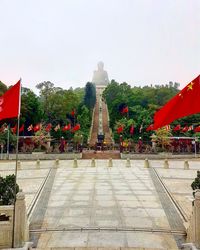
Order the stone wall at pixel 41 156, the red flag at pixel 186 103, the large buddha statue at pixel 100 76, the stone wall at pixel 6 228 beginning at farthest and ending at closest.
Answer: the large buddha statue at pixel 100 76, the stone wall at pixel 41 156, the red flag at pixel 186 103, the stone wall at pixel 6 228

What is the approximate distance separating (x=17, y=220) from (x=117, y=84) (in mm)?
63471

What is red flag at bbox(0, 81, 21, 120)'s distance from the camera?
9109mm

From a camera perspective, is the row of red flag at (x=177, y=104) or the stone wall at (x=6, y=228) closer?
the stone wall at (x=6, y=228)

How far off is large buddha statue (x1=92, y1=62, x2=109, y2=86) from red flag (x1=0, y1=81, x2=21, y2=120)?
11970 centimetres

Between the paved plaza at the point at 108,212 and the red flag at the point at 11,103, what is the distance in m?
3.75

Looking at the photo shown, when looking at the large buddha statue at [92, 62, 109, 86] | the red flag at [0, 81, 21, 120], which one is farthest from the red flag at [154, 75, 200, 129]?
the large buddha statue at [92, 62, 109, 86]

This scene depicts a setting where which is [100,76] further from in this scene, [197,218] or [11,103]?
[197,218]

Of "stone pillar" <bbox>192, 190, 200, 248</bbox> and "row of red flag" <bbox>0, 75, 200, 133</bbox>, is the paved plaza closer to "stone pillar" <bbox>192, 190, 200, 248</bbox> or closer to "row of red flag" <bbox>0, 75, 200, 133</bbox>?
"stone pillar" <bbox>192, 190, 200, 248</bbox>

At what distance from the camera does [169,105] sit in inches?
356

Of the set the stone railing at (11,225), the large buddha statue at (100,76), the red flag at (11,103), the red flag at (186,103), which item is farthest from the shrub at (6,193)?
the large buddha statue at (100,76)

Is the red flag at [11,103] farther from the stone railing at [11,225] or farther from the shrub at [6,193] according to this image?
the stone railing at [11,225]

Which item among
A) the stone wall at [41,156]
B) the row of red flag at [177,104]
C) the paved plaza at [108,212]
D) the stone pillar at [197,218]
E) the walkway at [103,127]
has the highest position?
the walkway at [103,127]

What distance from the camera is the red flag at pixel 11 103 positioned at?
911cm

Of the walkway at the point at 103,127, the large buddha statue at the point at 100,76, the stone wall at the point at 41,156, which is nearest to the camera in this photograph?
the stone wall at the point at 41,156
